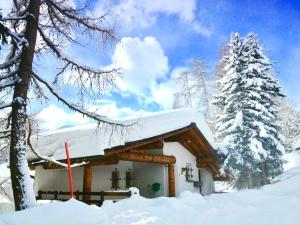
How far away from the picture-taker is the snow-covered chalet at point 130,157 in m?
12.1

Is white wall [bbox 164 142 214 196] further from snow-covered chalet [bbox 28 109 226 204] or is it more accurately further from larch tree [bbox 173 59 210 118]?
larch tree [bbox 173 59 210 118]

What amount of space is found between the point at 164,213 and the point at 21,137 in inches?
148

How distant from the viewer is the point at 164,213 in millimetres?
7133

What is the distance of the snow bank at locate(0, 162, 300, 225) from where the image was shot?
5.64m

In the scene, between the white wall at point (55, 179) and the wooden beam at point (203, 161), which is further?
the wooden beam at point (203, 161)

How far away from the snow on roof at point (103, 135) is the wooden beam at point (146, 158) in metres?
0.74

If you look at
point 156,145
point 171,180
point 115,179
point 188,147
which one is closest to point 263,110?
point 188,147

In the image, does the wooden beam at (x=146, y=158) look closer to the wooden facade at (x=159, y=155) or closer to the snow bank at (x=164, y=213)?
the wooden facade at (x=159, y=155)

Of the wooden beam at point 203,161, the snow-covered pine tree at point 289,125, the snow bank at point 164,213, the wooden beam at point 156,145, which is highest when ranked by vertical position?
the snow-covered pine tree at point 289,125

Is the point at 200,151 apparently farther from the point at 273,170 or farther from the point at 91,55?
the point at 91,55

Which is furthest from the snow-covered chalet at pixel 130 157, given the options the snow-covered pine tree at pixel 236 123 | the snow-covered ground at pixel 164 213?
the snow-covered ground at pixel 164 213

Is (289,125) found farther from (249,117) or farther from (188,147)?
(188,147)

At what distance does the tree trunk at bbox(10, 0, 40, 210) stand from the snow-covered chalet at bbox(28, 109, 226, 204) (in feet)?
12.4

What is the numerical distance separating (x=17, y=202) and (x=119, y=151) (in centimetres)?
518
